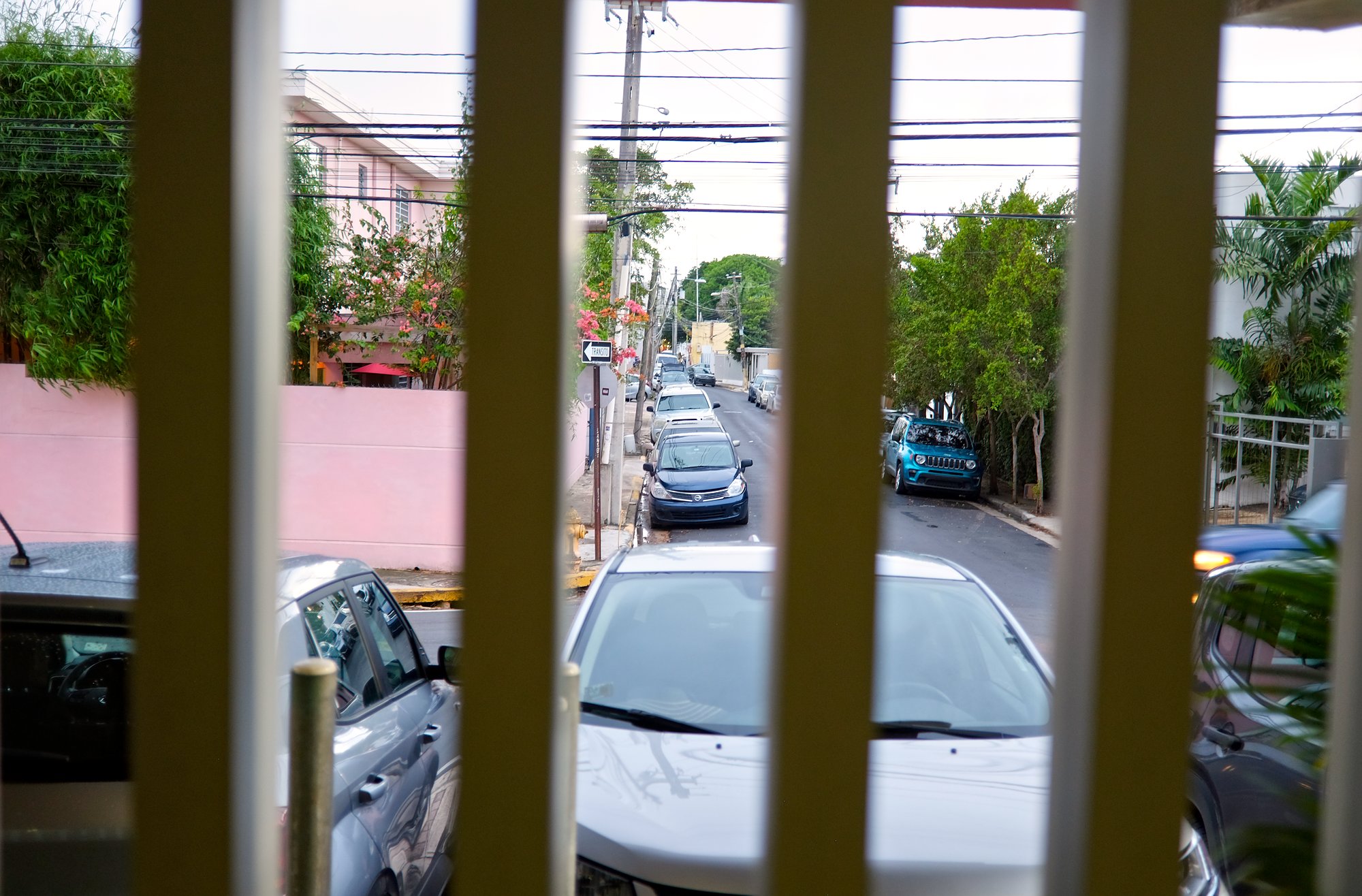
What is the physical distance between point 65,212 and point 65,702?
11.8 metres

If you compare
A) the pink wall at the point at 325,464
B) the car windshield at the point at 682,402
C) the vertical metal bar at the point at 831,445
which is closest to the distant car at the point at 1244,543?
the vertical metal bar at the point at 831,445

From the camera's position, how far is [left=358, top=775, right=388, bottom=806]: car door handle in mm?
3393

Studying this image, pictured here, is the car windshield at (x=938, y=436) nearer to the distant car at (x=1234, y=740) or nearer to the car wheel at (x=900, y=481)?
the car wheel at (x=900, y=481)

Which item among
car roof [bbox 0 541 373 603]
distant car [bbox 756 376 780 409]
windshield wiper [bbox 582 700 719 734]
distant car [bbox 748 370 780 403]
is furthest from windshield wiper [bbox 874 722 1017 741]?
distant car [bbox 748 370 780 403]

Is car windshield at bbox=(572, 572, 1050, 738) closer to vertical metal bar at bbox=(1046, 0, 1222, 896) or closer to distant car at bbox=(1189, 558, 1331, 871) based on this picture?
distant car at bbox=(1189, 558, 1331, 871)

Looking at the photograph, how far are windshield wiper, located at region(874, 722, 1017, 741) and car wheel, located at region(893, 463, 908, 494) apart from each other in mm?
18448

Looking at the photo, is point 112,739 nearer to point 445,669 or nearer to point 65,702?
point 65,702

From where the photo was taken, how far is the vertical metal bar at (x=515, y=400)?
2.44 feet

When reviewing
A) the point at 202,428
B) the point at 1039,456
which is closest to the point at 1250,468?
the point at 1039,456

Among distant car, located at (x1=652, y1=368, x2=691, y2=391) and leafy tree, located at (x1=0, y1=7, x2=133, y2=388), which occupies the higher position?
leafy tree, located at (x1=0, y1=7, x2=133, y2=388)

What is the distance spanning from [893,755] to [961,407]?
72.4 feet

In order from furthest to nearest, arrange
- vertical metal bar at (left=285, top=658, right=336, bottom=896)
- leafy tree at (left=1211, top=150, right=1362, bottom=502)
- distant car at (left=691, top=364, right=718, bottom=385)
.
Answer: distant car at (left=691, top=364, right=718, bottom=385), leafy tree at (left=1211, top=150, right=1362, bottom=502), vertical metal bar at (left=285, top=658, right=336, bottom=896)

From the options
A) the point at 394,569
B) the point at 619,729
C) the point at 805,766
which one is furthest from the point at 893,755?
the point at 394,569

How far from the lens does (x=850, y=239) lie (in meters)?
0.75
